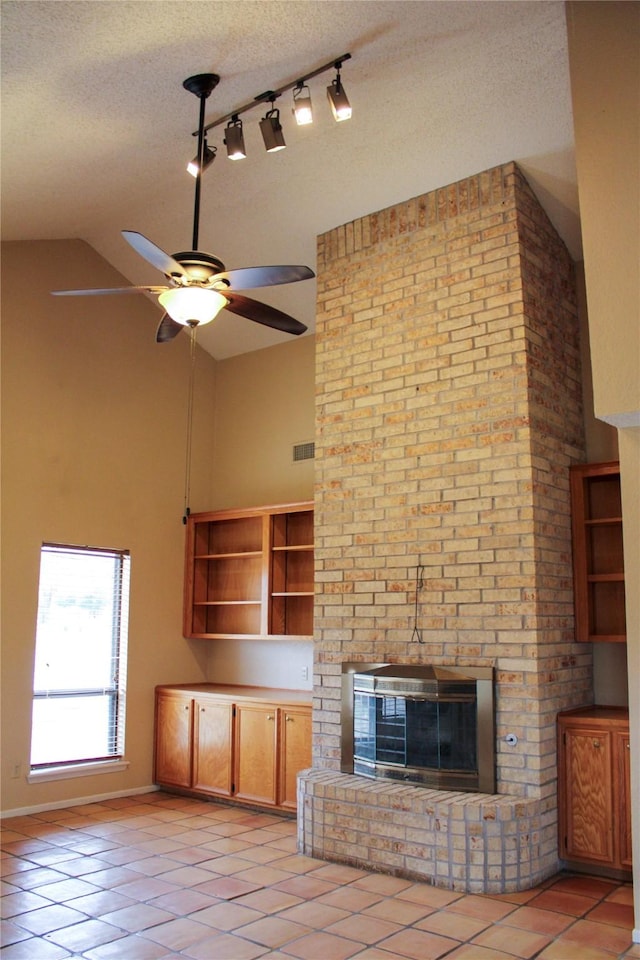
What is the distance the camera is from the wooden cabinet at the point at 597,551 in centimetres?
492

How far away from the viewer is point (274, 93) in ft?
14.1

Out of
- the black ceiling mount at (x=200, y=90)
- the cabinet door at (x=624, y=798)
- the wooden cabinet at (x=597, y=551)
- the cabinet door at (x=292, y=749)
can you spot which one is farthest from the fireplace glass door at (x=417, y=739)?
the black ceiling mount at (x=200, y=90)

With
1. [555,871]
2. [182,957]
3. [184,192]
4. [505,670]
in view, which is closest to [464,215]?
[184,192]

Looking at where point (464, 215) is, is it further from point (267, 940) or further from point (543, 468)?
point (267, 940)

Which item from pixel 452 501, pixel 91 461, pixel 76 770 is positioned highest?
pixel 91 461

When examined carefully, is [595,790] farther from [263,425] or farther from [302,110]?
[263,425]

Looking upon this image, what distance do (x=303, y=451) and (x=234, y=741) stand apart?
2.39 metres

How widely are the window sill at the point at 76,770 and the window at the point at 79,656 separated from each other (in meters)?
0.05

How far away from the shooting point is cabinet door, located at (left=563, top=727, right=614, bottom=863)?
14.5 feet

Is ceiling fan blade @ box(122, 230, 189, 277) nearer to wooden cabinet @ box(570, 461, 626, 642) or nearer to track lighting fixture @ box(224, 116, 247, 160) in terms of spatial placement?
track lighting fixture @ box(224, 116, 247, 160)

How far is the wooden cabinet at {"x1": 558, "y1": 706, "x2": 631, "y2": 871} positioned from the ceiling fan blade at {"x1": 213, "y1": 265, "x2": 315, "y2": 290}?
286cm

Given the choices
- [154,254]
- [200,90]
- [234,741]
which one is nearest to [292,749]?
[234,741]

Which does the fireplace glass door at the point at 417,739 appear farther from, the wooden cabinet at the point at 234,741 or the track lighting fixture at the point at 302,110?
the track lighting fixture at the point at 302,110

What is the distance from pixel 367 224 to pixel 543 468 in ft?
6.96
